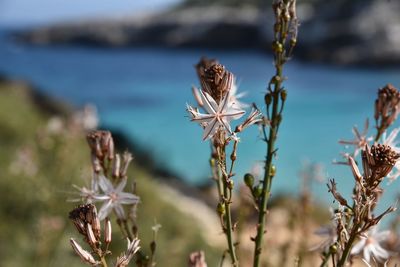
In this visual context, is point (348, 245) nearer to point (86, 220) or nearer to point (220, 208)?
point (220, 208)

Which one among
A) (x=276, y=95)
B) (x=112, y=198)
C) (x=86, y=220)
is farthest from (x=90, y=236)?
(x=276, y=95)

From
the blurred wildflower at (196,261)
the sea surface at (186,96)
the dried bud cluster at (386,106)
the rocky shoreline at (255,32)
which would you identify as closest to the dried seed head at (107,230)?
the blurred wildflower at (196,261)

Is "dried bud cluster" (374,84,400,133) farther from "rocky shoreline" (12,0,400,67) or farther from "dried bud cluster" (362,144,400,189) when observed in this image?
"rocky shoreline" (12,0,400,67)

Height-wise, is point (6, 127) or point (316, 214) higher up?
point (6, 127)

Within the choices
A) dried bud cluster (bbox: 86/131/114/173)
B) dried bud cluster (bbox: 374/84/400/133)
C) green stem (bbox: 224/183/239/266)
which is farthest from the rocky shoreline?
green stem (bbox: 224/183/239/266)

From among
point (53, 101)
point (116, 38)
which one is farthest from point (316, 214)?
point (116, 38)

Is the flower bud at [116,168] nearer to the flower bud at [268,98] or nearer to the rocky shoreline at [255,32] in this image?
the flower bud at [268,98]

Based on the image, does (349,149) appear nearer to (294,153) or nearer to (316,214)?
(316,214)
